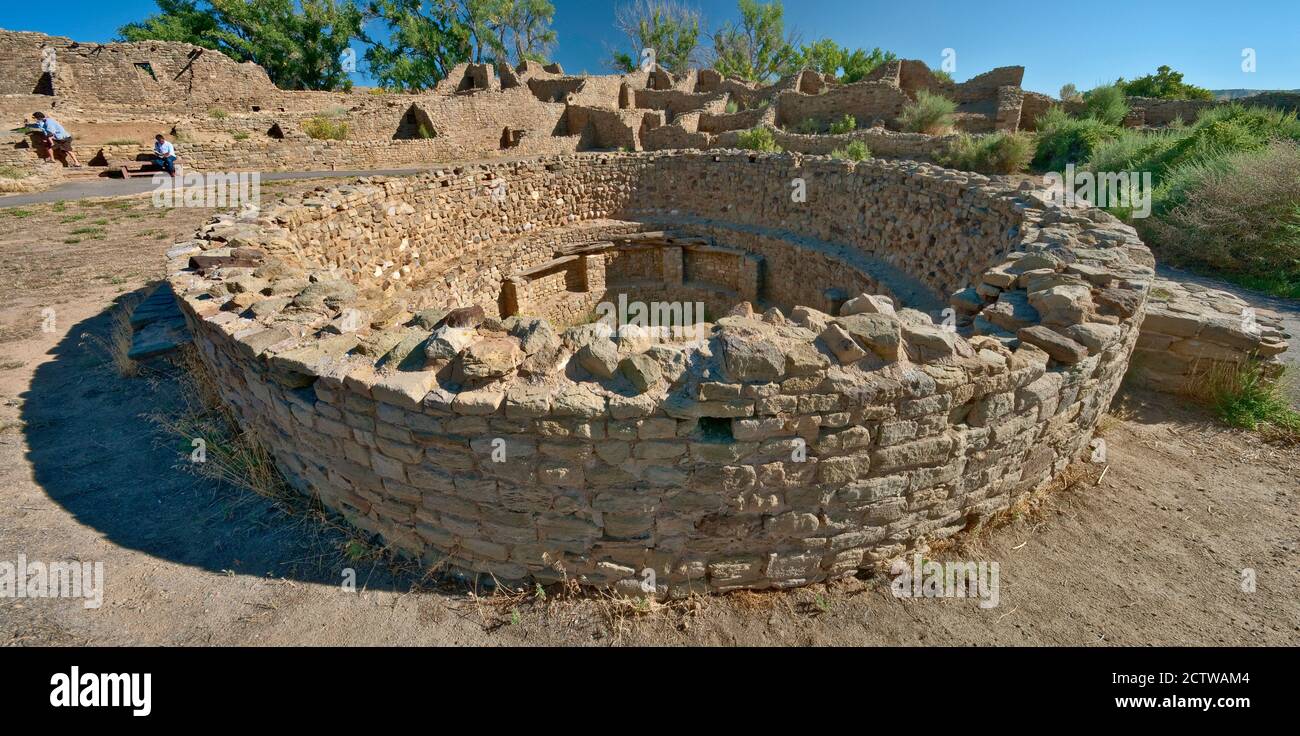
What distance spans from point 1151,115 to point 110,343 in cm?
2717

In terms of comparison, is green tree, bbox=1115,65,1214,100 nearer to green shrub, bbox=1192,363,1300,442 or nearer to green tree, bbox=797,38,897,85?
green tree, bbox=797,38,897,85

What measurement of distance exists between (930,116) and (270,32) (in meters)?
33.4

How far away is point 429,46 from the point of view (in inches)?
1433

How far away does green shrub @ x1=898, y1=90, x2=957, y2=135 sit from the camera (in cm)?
1825

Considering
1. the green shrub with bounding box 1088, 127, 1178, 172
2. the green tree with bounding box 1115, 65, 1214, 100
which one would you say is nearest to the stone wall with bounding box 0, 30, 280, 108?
the green shrub with bounding box 1088, 127, 1178, 172

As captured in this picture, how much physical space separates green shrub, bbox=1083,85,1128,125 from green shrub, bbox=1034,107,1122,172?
3.98 m

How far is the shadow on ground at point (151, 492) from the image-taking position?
3.71 meters

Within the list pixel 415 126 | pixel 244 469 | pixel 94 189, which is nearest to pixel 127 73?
pixel 415 126

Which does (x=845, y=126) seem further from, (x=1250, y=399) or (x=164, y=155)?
(x=164, y=155)

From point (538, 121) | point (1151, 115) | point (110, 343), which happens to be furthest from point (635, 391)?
point (1151, 115)

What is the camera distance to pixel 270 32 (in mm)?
30344

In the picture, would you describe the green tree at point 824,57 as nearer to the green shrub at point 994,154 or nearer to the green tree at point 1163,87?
the green tree at point 1163,87
